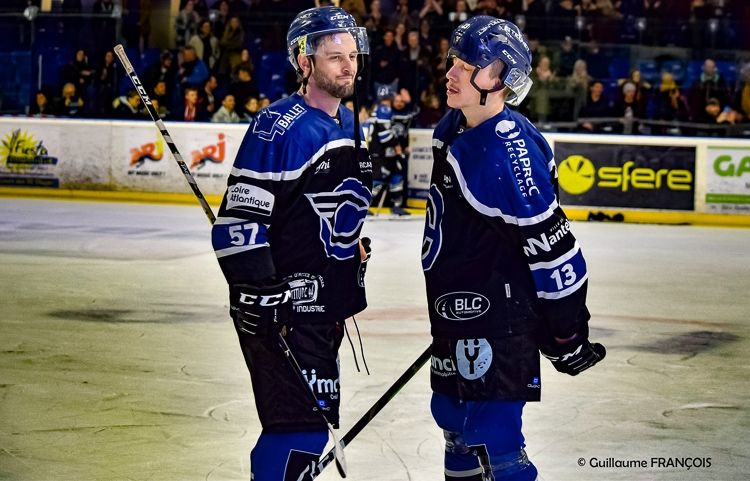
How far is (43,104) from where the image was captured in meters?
14.5

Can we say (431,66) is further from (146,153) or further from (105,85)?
(105,85)

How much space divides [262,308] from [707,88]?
36.6 feet

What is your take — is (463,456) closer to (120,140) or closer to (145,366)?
(145,366)

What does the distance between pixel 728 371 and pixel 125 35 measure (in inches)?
441

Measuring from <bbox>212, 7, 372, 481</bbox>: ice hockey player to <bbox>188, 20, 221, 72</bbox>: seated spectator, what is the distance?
11.8m

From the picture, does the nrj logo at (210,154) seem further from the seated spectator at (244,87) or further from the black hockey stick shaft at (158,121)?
the black hockey stick shaft at (158,121)

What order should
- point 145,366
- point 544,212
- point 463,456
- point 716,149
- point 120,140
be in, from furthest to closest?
point 120,140
point 716,149
point 145,366
point 463,456
point 544,212

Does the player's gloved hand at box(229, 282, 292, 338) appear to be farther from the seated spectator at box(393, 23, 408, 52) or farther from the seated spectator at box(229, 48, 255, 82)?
the seated spectator at box(229, 48, 255, 82)

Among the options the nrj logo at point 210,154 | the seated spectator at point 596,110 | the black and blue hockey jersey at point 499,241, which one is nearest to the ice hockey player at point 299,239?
the black and blue hockey jersey at point 499,241

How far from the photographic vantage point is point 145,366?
5141mm

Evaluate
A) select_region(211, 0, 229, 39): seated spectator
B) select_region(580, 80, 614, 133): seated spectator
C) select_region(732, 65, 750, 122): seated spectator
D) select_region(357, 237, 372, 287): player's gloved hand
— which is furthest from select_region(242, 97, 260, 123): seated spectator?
select_region(357, 237, 372, 287): player's gloved hand

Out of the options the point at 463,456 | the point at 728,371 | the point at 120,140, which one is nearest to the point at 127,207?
the point at 120,140

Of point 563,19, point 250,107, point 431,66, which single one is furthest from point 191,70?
point 563,19

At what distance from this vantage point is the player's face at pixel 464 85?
8.77 feet
